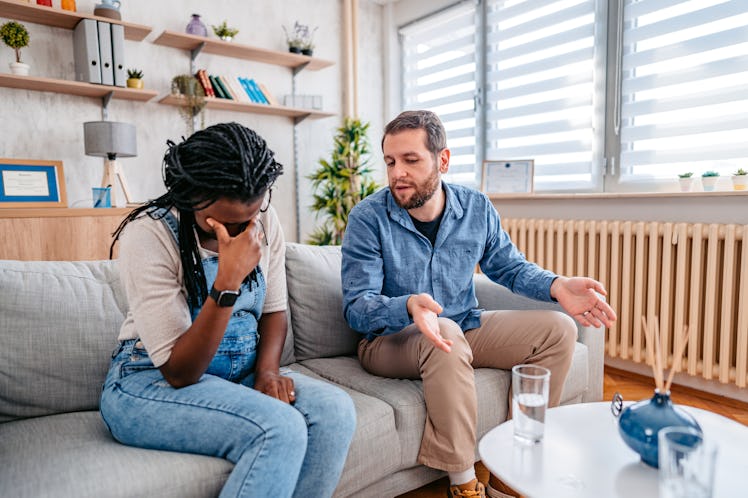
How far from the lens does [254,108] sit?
344 centimetres

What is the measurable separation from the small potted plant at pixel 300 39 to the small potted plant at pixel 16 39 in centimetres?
158

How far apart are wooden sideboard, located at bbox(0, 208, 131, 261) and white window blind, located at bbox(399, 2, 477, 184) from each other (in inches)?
91.1

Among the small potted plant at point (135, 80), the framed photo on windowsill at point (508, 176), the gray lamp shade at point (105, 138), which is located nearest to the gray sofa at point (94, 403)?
the gray lamp shade at point (105, 138)

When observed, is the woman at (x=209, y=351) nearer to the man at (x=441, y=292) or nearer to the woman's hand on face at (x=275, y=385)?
the woman's hand on face at (x=275, y=385)

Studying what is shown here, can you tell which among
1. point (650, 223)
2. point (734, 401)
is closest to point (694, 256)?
point (650, 223)

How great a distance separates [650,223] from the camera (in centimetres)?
238

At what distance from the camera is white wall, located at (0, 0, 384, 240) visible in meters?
2.80

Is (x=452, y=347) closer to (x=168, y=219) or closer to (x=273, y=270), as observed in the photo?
(x=273, y=270)

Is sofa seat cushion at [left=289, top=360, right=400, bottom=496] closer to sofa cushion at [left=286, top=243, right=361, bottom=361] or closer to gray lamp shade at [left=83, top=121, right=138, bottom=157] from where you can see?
sofa cushion at [left=286, top=243, right=361, bottom=361]

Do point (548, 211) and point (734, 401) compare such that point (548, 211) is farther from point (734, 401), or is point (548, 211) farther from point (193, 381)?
point (193, 381)

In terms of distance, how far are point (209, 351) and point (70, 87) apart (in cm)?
244

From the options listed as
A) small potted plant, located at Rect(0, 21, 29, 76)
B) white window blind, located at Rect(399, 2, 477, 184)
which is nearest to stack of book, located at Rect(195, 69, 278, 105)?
small potted plant, located at Rect(0, 21, 29, 76)

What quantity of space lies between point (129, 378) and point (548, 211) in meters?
2.53

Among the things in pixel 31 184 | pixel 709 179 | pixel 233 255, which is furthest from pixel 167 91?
pixel 709 179
